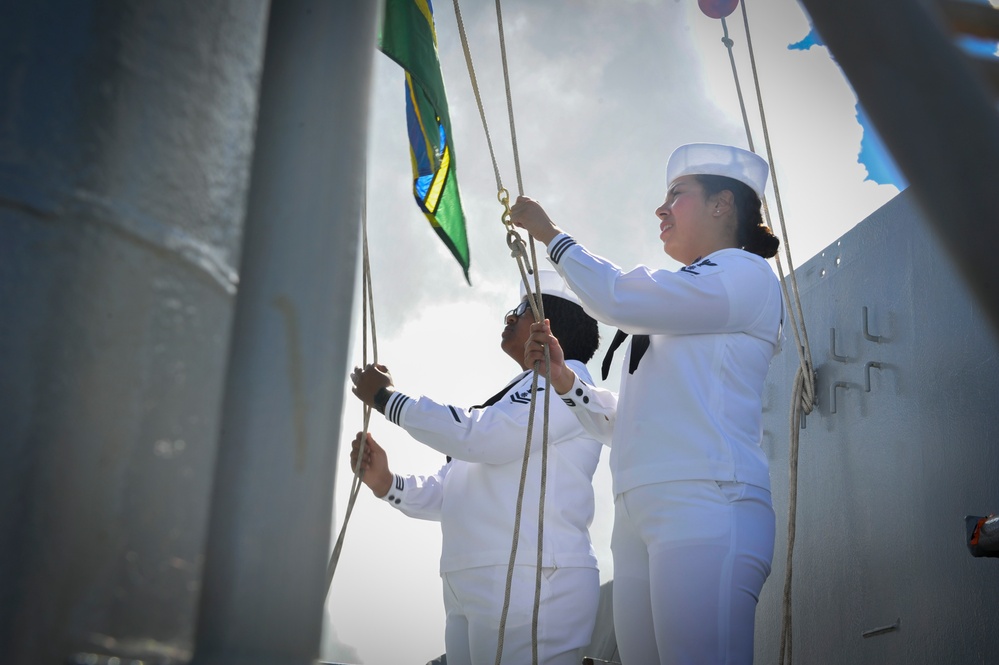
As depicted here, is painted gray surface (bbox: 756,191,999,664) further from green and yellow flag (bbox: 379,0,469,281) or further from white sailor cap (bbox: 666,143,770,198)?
green and yellow flag (bbox: 379,0,469,281)

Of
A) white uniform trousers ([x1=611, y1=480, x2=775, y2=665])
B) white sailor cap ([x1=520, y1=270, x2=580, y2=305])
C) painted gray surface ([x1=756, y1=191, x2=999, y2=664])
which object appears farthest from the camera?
white sailor cap ([x1=520, y1=270, x2=580, y2=305])

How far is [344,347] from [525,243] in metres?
2.07

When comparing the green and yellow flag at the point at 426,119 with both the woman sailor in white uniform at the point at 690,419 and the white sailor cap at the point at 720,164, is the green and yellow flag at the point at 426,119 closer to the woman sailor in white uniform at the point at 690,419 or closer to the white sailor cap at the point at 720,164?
the woman sailor in white uniform at the point at 690,419

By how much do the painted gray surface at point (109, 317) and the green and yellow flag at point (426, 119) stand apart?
6.01ft

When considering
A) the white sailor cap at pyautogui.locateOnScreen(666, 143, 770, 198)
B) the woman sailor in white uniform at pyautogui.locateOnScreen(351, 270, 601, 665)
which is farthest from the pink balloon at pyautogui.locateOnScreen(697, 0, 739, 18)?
the woman sailor in white uniform at pyautogui.locateOnScreen(351, 270, 601, 665)

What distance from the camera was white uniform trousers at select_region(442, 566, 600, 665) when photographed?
2955 millimetres

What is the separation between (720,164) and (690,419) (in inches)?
34.0

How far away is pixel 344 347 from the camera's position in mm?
803

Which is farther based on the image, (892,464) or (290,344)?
(892,464)

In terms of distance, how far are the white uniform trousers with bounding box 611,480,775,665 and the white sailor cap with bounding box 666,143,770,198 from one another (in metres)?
0.95

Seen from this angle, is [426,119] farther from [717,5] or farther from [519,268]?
[717,5]

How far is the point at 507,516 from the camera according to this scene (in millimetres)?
3104

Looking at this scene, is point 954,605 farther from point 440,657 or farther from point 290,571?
point 290,571

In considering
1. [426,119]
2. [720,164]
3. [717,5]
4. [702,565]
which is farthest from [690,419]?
[717,5]
